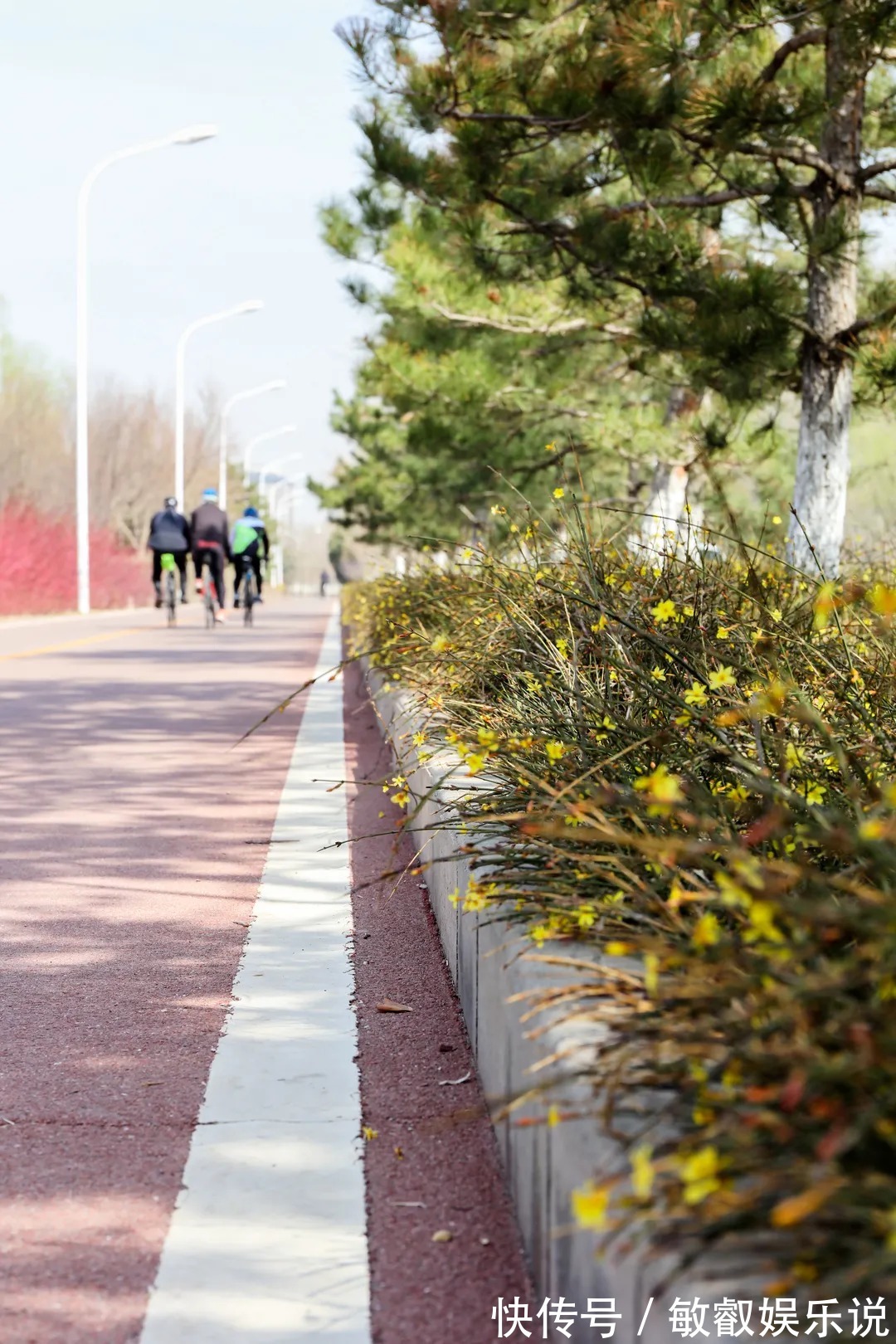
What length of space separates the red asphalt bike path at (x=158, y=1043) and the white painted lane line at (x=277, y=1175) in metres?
0.04

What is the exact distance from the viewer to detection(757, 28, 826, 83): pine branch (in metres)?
10.9

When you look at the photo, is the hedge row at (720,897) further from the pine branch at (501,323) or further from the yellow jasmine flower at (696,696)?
the pine branch at (501,323)

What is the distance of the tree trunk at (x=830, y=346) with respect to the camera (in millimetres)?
11531

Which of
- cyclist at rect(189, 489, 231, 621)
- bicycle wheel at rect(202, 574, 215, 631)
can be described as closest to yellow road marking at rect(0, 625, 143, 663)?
bicycle wheel at rect(202, 574, 215, 631)

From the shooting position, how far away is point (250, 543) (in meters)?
25.7

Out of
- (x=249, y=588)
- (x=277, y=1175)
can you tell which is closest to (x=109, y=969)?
(x=277, y=1175)

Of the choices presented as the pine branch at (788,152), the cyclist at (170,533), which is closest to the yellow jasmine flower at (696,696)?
the pine branch at (788,152)

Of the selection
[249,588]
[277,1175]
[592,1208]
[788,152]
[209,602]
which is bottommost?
[277,1175]

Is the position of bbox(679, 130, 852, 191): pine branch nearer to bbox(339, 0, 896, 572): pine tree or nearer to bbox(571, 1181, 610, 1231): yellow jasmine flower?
bbox(339, 0, 896, 572): pine tree

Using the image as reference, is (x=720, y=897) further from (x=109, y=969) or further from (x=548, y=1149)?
(x=109, y=969)

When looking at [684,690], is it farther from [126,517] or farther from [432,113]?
[126,517]

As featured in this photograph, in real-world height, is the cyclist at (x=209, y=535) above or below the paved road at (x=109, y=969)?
above

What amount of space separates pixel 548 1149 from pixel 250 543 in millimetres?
23507

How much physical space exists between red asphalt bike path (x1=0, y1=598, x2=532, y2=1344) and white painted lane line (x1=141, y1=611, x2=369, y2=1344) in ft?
0.14
